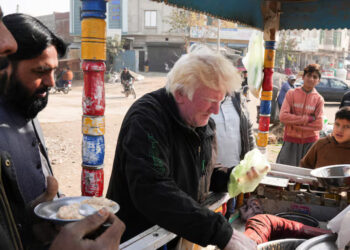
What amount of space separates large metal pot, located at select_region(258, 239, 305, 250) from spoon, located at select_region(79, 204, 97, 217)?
95cm

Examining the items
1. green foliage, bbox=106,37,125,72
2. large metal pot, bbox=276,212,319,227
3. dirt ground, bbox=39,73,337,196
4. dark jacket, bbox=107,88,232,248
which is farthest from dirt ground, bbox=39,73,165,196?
green foliage, bbox=106,37,125,72

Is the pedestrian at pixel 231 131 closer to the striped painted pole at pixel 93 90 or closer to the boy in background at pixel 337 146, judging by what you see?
the boy in background at pixel 337 146

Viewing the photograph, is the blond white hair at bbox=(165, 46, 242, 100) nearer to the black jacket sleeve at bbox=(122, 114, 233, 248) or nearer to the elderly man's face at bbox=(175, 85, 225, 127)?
the elderly man's face at bbox=(175, 85, 225, 127)

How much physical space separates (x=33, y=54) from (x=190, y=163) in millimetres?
945

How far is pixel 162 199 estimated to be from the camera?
147 centimetres

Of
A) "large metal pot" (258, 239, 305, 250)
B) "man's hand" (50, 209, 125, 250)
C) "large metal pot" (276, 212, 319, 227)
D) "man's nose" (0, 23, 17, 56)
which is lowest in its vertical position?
"large metal pot" (276, 212, 319, 227)

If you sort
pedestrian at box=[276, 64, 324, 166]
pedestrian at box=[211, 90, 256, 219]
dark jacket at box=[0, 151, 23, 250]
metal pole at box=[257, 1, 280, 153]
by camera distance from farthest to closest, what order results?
metal pole at box=[257, 1, 280, 153] → pedestrian at box=[276, 64, 324, 166] → pedestrian at box=[211, 90, 256, 219] → dark jacket at box=[0, 151, 23, 250]

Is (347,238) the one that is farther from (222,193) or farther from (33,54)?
(33,54)

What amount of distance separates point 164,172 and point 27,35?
950 millimetres

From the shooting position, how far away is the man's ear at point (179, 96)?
1741 mm

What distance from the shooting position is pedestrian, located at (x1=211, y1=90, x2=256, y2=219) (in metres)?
3.21

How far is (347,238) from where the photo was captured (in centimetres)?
175

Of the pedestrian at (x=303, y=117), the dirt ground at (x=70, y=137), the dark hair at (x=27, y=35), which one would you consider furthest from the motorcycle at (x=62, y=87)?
the dark hair at (x=27, y=35)

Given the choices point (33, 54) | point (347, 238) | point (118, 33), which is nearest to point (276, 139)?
point (347, 238)
